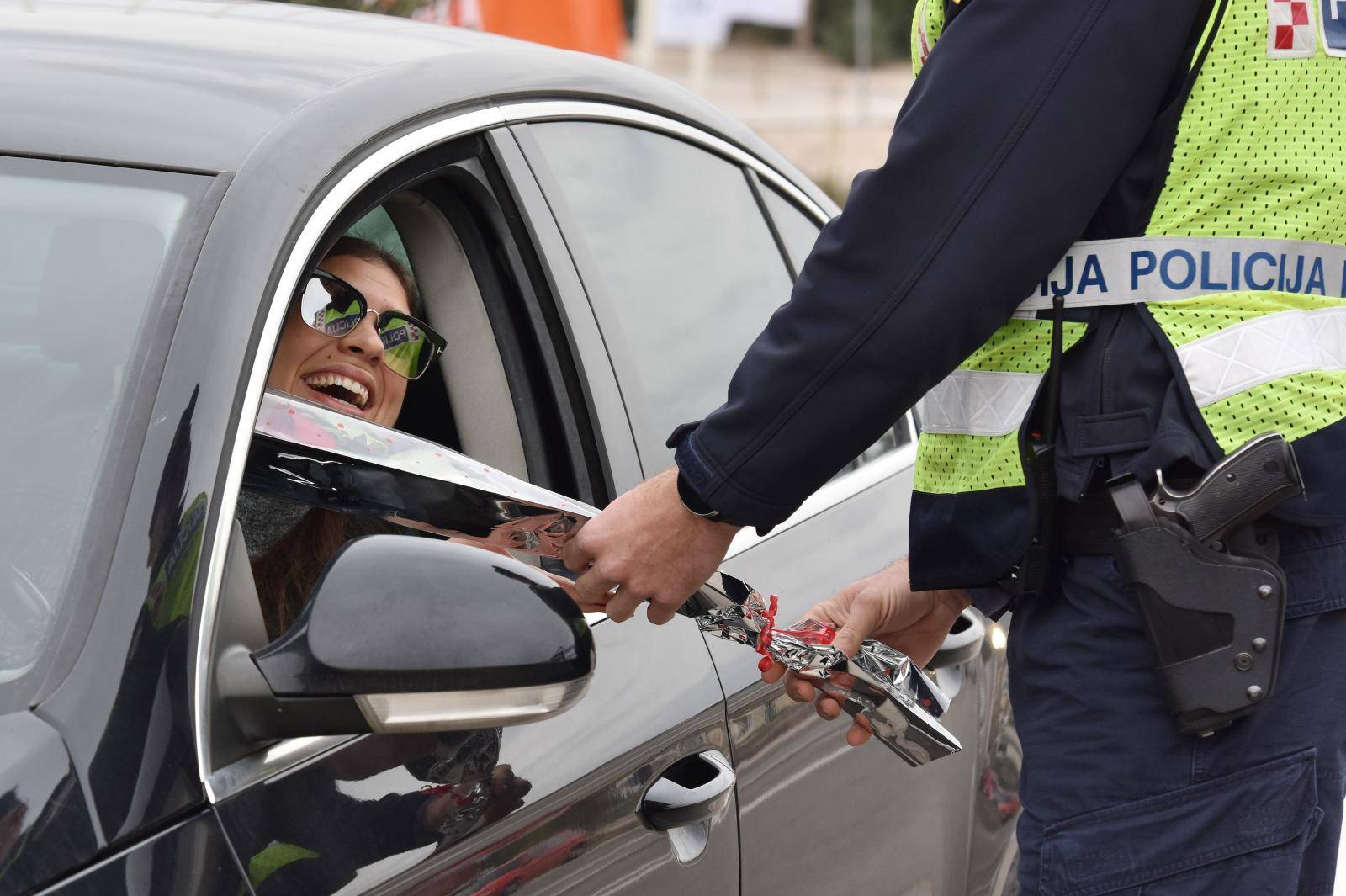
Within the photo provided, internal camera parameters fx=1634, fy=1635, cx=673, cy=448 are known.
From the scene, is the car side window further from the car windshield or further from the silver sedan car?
the car windshield

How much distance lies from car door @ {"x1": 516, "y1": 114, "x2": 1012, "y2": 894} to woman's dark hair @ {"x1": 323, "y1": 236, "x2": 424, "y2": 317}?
223mm

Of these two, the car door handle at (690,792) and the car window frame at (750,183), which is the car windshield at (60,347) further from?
the car door handle at (690,792)

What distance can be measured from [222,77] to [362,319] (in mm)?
335

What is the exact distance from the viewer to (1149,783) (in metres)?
1.66

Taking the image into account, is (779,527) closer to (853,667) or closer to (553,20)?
(853,667)

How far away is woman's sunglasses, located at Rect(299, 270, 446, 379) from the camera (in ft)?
6.13

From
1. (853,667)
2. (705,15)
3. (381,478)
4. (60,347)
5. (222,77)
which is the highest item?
(222,77)

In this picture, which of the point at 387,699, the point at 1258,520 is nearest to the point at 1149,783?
the point at 1258,520

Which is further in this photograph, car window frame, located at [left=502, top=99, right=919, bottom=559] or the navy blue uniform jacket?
car window frame, located at [left=502, top=99, right=919, bottom=559]

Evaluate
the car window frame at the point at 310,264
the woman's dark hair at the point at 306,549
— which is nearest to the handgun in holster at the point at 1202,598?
the car window frame at the point at 310,264

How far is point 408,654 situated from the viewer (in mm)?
1340

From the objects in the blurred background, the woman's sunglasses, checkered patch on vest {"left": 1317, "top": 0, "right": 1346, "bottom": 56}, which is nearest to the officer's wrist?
the woman's sunglasses

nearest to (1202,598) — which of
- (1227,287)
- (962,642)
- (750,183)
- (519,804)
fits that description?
(1227,287)

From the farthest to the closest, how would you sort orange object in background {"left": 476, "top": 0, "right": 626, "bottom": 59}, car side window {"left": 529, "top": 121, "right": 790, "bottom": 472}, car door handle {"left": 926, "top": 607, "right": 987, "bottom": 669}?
orange object in background {"left": 476, "top": 0, "right": 626, "bottom": 59}, car door handle {"left": 926, "top": 607, "right": 987, "bottom": 669}, car side window {"left": 529, "top": 121, "right": 790, "bottom": 472}
